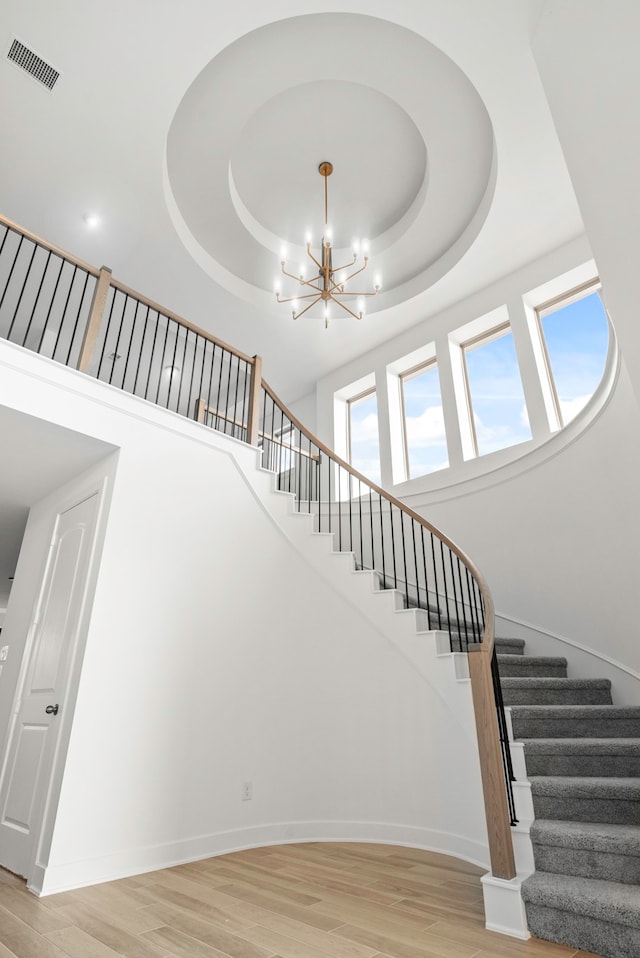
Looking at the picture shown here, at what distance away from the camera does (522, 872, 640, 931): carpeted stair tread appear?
7.04 feet

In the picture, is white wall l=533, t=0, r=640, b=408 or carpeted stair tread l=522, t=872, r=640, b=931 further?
white wall l=533, t=0, r=640, b=408

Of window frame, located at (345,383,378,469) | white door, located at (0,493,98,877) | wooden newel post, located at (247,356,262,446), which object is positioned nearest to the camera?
white door, located at (0,493,98,877)

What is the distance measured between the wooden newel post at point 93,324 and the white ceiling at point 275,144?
177 centimetres

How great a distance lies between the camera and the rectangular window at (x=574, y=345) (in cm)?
535

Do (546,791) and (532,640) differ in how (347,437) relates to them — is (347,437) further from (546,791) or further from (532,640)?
(546,791)

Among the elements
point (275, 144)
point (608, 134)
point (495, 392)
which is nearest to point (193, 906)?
point (608, 134)

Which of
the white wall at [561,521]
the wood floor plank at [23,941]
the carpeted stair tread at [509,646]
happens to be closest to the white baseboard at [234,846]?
the wood floor plank at [23,941]

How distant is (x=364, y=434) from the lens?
775 cm

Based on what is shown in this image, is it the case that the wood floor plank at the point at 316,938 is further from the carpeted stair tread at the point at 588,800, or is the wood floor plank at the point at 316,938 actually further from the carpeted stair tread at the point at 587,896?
the carpeted stair tread at the point at 588,800

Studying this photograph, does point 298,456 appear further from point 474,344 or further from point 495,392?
point 474,344

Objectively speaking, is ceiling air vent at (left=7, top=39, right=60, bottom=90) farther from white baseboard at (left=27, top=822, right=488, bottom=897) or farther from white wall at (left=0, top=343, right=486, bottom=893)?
white baseboard at (left=27, top=822, right=488, bottom=897)

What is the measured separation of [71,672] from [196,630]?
2.84 feet

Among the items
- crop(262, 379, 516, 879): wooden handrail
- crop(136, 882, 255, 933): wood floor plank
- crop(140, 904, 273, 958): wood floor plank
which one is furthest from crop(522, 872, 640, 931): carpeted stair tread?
crop(136, 882, 255, 933): wood floor plank

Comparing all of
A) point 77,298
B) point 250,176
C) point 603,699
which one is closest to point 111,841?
point 603,699
